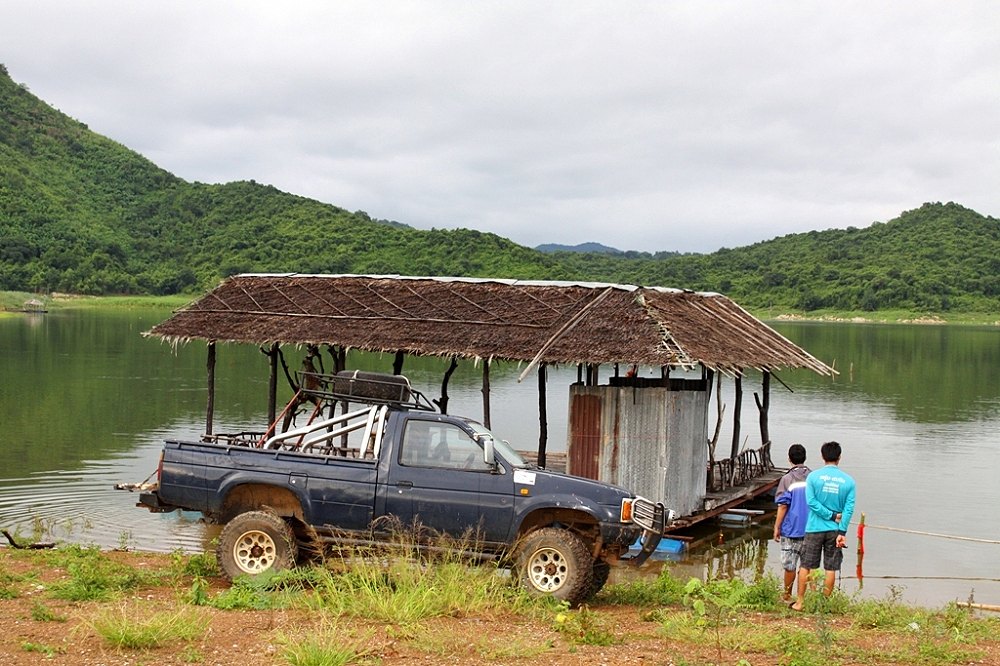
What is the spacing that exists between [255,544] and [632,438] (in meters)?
6.92

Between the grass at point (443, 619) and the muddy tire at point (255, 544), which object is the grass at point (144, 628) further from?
the muddy tire at point (255, 544)

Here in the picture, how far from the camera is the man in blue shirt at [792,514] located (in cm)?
1046

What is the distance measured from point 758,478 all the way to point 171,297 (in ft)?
262

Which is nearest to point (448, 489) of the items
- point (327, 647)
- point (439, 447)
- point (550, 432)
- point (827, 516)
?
point (439, 447)

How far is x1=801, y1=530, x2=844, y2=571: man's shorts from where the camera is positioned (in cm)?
995

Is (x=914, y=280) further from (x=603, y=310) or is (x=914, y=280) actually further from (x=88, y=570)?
(x=88, y=570)

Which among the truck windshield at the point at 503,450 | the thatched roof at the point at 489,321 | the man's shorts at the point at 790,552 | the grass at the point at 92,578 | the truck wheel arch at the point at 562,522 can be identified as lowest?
the grass at the point at 92,578

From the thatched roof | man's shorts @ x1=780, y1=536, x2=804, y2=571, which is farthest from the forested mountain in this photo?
man's shorts @ x1=780, y1=536, x2=804, y2=571

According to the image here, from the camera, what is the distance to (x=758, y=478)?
20.4m

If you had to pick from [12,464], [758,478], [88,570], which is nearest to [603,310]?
[758,478]

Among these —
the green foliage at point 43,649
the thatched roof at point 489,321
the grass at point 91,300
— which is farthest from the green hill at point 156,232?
the green foliage at point 43,649

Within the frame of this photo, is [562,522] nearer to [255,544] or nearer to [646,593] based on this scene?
[646,593]

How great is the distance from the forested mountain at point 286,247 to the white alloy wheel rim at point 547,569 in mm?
73230

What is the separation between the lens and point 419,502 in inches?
400
